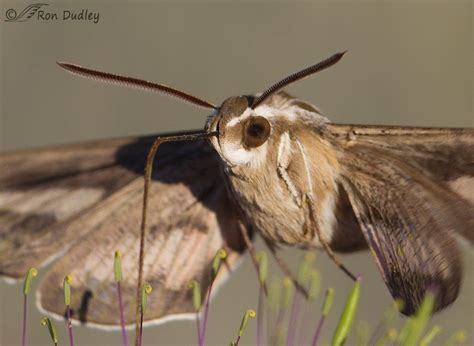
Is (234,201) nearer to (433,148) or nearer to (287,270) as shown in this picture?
(287,270)

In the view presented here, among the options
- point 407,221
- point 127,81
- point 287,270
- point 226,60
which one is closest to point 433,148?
point 407,221

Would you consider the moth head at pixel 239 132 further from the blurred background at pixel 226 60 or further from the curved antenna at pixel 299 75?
the blurred background at pixel 226 60

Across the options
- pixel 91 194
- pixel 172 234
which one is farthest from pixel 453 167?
pixel 91 194

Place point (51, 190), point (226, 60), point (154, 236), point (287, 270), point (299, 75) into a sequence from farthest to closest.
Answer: point (226, 60) → point (51, 190) → point (154, 236) → point (287, 270) → point (299, 75)

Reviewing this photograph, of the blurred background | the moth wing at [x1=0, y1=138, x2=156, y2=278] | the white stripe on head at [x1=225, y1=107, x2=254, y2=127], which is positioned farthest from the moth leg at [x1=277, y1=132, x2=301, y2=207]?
the blurred background

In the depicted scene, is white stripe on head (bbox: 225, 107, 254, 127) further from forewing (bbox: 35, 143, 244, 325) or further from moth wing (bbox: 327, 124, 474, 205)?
forewing (bbox: 35, 143, 244, 325)

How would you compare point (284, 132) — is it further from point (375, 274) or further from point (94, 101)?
point (94, 101)

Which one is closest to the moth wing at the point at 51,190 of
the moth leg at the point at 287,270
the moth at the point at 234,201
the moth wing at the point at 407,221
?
the moth at the point at 234,201
